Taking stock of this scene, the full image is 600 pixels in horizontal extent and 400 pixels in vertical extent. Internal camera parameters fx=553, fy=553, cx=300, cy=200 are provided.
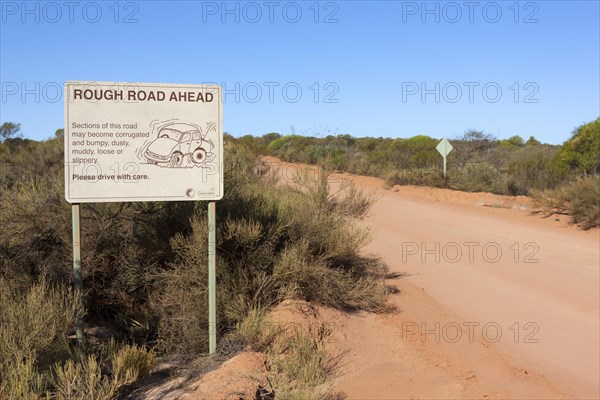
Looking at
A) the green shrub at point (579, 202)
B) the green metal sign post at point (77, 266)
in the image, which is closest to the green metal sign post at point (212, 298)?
the green metal sign post at point (77, 266)

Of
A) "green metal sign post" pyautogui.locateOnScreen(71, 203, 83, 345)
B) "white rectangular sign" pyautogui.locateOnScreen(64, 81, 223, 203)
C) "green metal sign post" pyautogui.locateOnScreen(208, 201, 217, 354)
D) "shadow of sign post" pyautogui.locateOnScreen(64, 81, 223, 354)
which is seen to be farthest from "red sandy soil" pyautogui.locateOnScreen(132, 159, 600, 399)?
"green metal sign post" pyautogui.locateOnScreen(71, 203, 83, 345)

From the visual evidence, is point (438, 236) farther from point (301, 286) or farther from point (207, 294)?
point (207, 294)

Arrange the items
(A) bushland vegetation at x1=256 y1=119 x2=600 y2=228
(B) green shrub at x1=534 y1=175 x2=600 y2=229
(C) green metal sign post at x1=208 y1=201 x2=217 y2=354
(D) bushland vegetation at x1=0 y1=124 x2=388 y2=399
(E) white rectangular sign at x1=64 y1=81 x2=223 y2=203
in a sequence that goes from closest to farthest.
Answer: (E) white rectangular sign at x1=64 y1=81 x2=223 y2=203
(C) green metal sign post at x1=208 y1=201 x2=217 y2=354
(D) bushland vegetation at x1=0 y1=124 x2=388 y2=399
(B) green shrub at x1=534 y1=175 x2=600 y2=229
(A) bushland vegetation at x1=256 y1=119 x2=600 y2=228

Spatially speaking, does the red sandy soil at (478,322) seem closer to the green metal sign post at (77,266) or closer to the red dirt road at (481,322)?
the red dirt road at (481,322)

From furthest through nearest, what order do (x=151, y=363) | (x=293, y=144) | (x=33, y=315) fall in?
1. (x=293, y=144)
2. (x=151, y=363)
3. (x=33, y=315)

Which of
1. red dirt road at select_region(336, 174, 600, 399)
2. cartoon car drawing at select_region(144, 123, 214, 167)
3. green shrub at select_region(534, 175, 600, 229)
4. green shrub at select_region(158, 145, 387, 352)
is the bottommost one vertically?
→ red dirt road at select_region(336, 174, 600, 399)

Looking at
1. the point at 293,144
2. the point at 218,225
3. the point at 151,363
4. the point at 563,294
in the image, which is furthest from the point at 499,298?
the point at 293,144

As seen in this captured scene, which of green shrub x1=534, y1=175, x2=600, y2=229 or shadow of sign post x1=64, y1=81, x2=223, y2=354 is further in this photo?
green shrub x1=534, y1=175, x2=600, y2=229

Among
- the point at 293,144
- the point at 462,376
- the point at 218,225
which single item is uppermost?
the point at 293,144

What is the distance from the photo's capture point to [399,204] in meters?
18.7

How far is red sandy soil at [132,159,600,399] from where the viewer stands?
5457mm

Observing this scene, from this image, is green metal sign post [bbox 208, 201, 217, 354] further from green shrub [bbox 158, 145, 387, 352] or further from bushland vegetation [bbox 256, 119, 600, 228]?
bushland vegetation [bbox 256, 119, 600, 228]

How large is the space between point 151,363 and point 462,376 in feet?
10.0

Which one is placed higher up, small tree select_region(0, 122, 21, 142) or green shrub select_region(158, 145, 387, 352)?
small tree select_region(0, 122, 21, 142)
